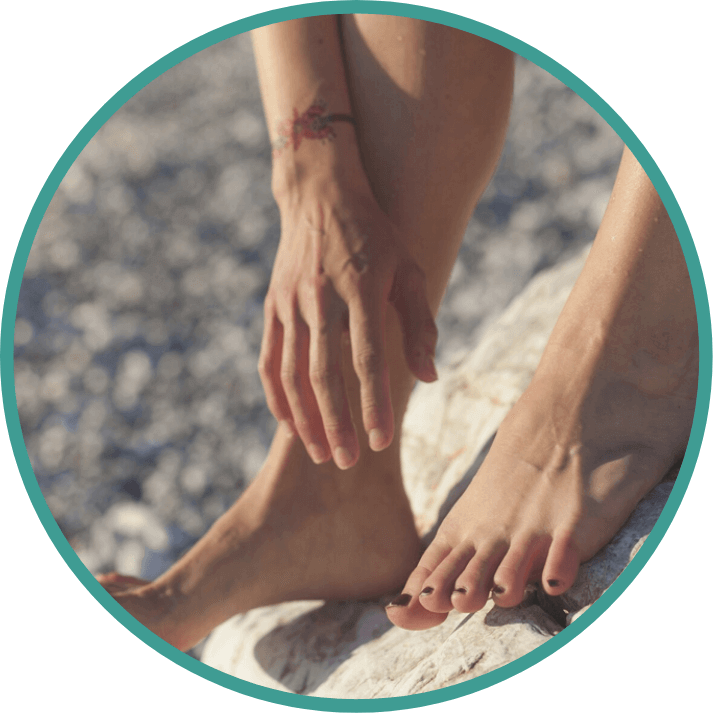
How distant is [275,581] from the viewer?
792mm

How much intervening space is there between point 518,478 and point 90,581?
47cm

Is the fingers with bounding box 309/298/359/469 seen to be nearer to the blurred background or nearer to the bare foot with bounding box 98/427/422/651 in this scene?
the bare foot with bounding box 98/427/422/651

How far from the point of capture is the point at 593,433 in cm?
64

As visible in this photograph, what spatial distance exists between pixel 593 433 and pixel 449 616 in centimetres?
24

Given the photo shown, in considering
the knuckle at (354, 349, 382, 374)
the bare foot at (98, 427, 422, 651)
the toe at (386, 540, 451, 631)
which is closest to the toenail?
the toe at (386, 540, 451, 631)

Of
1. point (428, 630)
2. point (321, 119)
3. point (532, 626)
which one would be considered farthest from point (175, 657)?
point (321, 119)

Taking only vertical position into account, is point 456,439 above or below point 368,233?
below

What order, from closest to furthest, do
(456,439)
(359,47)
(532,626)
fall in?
(532,626)
(359,47)
(456,439)

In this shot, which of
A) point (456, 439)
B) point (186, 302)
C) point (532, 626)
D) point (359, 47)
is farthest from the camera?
point (186, 302)

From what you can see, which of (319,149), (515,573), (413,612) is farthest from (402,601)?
(319,149)

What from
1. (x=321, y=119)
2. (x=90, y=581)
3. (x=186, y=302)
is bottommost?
(x=90, y=581)

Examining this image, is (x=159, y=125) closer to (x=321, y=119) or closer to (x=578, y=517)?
(x=321, y=119)

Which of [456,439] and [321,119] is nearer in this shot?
[321,119]

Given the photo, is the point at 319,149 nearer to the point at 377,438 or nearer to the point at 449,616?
the point at 377,438
